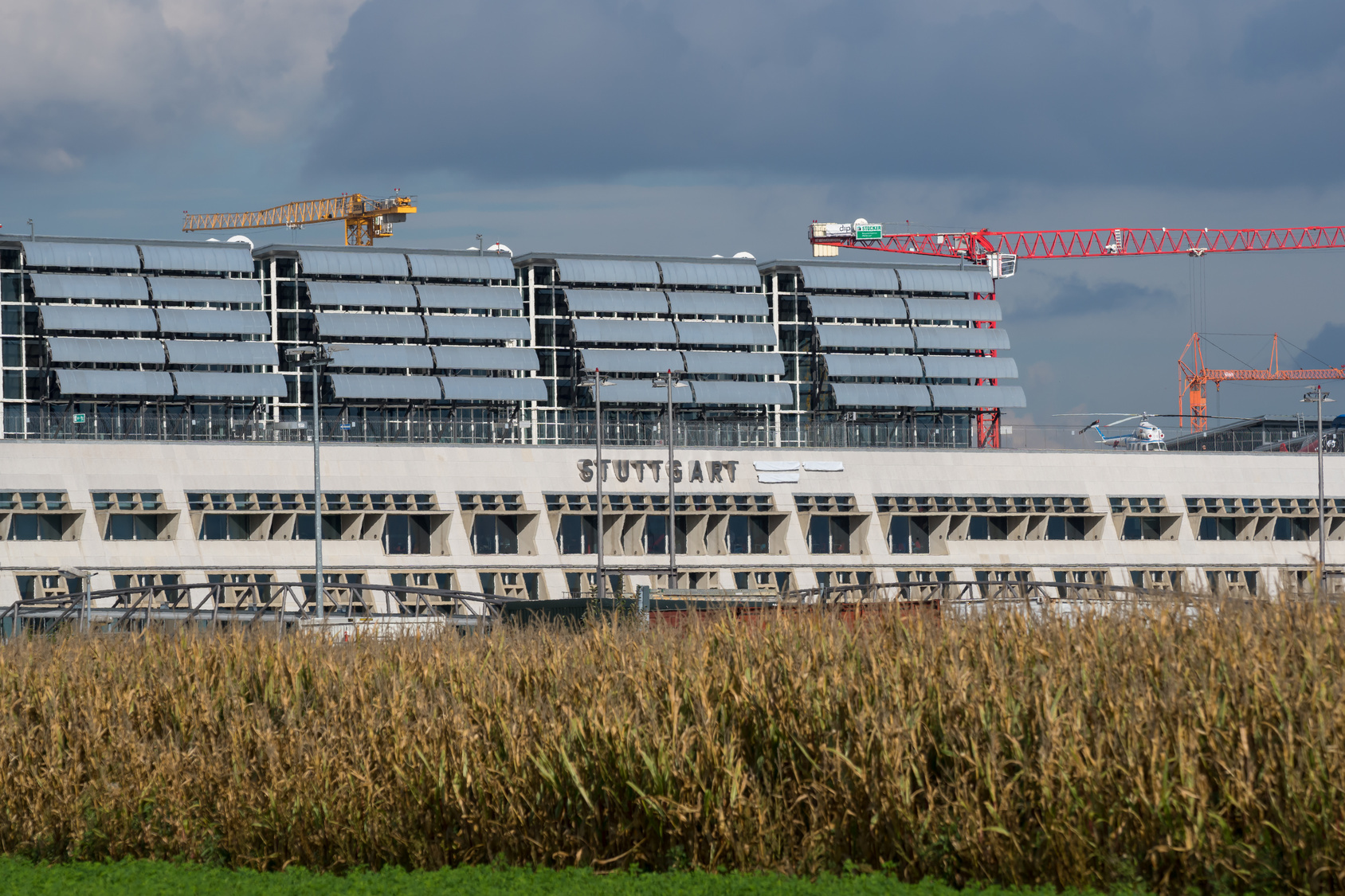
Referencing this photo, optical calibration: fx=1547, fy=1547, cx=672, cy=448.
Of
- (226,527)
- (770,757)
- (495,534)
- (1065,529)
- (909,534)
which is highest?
(226,527)

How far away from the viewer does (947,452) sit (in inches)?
3435

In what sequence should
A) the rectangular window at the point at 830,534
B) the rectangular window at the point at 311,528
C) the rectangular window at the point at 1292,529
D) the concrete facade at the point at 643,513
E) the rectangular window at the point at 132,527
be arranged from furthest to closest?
the rectangular window at the point at 1292,529
the rectangular window at the point at 830,534
the rectangular window at the point at 311,528
the rectangular window at the point at 132,527
the concrete facade at the point at 643,513

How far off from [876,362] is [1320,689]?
Result: 79.4 m

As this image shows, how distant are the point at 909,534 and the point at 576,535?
19.2 m

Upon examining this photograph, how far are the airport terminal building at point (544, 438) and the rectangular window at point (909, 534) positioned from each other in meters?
0.16

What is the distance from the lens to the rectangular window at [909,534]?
284 ft

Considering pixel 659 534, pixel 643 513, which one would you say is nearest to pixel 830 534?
pixel 659 534

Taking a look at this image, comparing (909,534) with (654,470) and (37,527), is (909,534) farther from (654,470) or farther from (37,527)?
(37,527)

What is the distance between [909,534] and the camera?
87188 mm

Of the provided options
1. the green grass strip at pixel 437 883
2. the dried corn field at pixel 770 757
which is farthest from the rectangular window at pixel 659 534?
the green grass strip at pixel 437 883

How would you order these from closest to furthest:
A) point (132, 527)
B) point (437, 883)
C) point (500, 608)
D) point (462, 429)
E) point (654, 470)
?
point (437, 883), point (500, 608), point (132, 527), point (654, 470), point (462, 429)

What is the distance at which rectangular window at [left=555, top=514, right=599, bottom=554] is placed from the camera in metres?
81.4

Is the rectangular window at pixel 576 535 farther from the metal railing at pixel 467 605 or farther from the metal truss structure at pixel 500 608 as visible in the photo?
the metal truss structure at pixel 500 608

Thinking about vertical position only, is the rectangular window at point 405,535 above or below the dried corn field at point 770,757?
above
